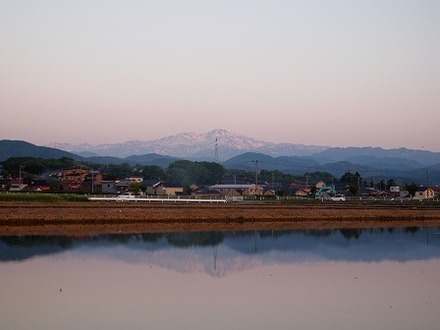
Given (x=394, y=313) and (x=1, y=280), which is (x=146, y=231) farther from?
(x=394, y=313)

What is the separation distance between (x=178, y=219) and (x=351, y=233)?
903 centimetres

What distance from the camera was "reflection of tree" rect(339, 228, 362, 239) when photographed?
31222 mm

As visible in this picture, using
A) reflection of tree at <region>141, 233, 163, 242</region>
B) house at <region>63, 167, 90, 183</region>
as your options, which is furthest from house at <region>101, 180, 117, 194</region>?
reflection of tree at <region>141, 233, 163, 242</region>

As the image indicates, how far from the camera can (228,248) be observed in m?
25.0

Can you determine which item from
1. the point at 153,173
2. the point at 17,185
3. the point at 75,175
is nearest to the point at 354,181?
the point at 153,173

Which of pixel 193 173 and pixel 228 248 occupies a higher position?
pixel 193 173

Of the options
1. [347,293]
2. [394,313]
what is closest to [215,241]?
[347,293]

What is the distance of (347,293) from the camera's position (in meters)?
15.9

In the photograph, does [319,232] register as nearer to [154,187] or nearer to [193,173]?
[154,187]

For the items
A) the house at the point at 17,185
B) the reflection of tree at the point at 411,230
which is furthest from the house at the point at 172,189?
the reflection of tree at the point at 411,230

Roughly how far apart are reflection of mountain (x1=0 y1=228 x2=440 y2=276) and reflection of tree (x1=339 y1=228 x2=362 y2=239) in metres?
0.05

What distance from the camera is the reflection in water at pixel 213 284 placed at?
12.8 metres

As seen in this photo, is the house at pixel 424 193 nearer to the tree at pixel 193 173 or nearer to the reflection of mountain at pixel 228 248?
the tree at pixel 193 173

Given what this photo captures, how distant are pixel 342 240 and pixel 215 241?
572cm
